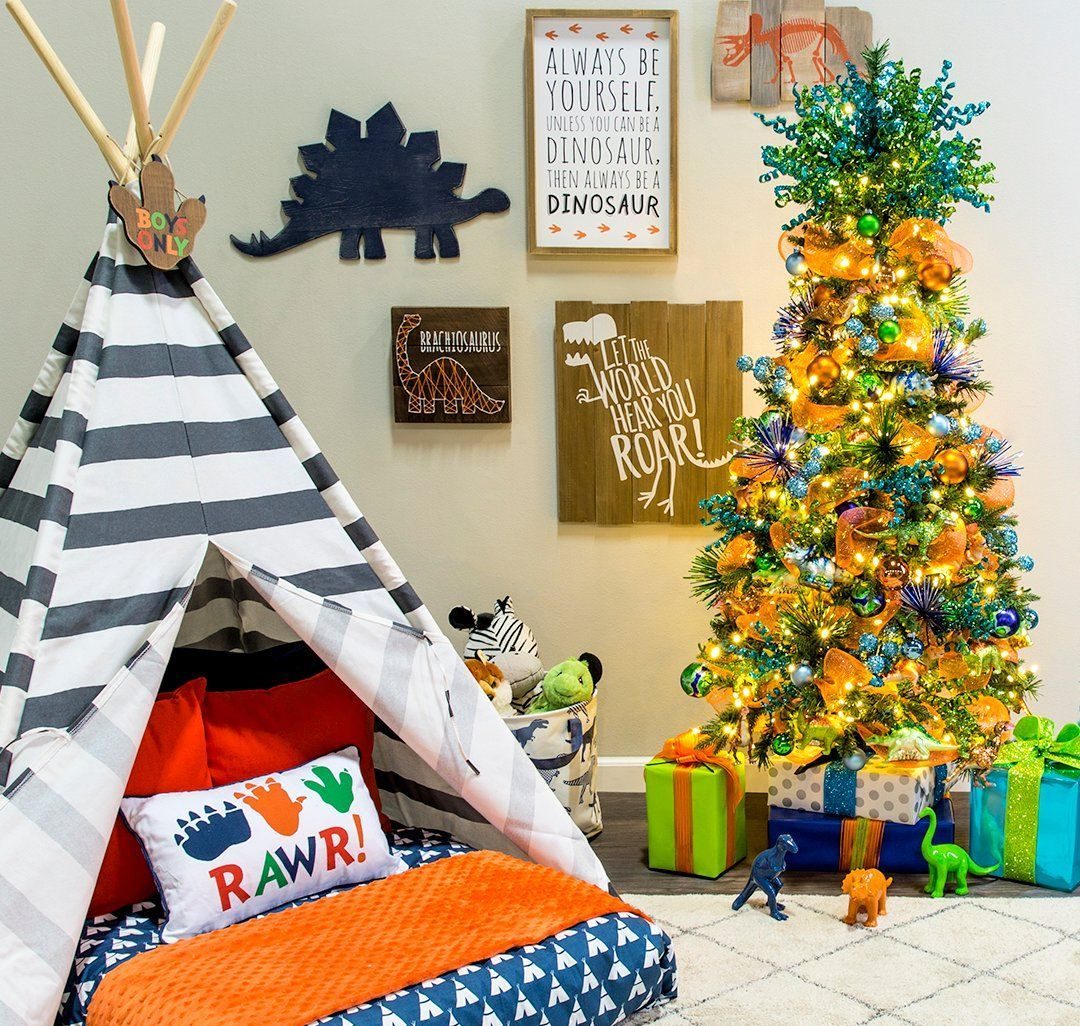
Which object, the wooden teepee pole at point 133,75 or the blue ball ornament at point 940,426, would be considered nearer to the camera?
the wooden teepee pole at point 133,75

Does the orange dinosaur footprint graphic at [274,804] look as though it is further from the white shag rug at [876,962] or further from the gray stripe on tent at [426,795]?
the white shag rug at [876,962]

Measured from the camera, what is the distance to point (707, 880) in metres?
2.93

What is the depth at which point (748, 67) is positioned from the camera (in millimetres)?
3346

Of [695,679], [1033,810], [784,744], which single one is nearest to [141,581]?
[695,679]

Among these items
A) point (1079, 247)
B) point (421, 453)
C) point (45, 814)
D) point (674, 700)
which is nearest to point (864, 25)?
point (1079, 247)

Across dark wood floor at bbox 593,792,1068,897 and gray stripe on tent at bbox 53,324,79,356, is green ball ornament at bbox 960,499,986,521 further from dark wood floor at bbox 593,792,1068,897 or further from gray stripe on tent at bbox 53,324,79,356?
gray stripe on tent at bbox 53,324,79,356

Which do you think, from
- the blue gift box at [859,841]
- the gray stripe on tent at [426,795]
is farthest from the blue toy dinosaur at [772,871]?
the gray stripe on tent at [426,795]

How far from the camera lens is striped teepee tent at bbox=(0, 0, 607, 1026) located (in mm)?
1904

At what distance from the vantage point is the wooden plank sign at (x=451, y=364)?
343cm

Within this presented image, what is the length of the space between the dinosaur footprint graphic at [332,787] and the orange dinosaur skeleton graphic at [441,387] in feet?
4.38

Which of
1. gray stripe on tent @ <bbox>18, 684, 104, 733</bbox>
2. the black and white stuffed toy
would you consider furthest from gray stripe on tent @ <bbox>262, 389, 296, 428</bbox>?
the black and white stuffed toy

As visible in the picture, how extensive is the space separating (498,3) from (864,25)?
105 cm

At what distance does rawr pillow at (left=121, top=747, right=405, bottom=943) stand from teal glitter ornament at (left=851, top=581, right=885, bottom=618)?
1239mm

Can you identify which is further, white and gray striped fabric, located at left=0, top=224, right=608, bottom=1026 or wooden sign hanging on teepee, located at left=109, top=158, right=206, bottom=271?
wooden sign hanging on teepee, located at left=109, top=158, right=206, bottom=271
